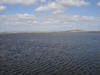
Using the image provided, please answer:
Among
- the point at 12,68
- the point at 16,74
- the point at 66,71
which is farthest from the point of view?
the point at 12,68

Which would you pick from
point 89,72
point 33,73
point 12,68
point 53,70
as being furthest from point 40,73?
point 89,72

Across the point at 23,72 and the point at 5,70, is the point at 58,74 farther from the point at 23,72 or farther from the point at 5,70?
the point at 5,70

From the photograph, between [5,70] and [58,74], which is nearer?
[58,74]

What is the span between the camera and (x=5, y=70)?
60.0 ft

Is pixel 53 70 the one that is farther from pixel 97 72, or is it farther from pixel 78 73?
pixel 97 72

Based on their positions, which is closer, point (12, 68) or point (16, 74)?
point (16, 74)

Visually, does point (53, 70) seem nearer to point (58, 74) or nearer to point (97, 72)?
point (58, 74)

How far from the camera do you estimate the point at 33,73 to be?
17.1m

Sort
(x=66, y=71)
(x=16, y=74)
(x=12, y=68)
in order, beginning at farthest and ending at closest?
(x=12, y=68) < (x=66, y=71) < (x=16, y=74)

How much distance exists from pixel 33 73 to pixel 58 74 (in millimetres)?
3930

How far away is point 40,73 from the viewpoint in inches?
673

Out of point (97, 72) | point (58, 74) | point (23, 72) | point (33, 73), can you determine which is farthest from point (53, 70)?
point (97, 72)

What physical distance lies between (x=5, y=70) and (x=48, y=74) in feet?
24.3

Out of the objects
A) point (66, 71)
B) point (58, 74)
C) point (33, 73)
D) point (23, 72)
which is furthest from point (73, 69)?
point (23, 72)
